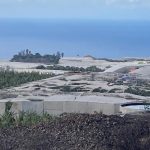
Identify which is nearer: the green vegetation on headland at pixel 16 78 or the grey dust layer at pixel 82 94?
the grey dust layer at pixel 82 94

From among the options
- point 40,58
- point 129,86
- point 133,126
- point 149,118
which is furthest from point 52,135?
point 40,58

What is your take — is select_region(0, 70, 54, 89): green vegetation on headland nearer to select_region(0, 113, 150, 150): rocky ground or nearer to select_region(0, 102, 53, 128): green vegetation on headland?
select_region(0, 102, 53, 128): green vegetation on headland

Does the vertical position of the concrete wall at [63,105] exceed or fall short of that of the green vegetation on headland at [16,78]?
it falls short

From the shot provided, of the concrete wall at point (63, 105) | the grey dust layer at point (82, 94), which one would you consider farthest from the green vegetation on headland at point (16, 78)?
the concrete wall at point (63, 105)

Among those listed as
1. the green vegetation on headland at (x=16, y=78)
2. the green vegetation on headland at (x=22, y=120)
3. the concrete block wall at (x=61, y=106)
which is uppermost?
the green vegetation on headland at (x=16, y=78)

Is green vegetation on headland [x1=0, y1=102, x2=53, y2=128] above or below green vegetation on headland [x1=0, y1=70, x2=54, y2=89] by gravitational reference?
below

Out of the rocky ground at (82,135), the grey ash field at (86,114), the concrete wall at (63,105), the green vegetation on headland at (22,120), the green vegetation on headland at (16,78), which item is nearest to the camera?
the rocky ground at (82,135)

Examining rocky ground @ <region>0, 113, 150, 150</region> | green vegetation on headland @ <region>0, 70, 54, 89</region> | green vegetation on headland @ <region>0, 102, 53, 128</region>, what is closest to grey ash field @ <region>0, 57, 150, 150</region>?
rocky ground @ <region>0, 113, 150, 150</region>

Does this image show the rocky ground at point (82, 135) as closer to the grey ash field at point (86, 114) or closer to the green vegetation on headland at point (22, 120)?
the grey ash field at point (86, 114)

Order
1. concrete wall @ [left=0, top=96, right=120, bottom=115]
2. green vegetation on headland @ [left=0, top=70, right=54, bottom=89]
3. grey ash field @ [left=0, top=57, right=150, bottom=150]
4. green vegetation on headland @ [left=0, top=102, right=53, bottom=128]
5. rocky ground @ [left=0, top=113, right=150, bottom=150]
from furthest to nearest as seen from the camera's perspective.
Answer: green vegetation on headland @ [left=0, top=70, right=54, bottom=89] → concrete wall @ [left=0, top=96, right=120, bottom=115] → green vegetation on headland @ [left=0, top=102, right=53, bottom=128] → grey ash field @ [left=0, top=57, right=150, bottom=150] → rocky ground @ [left=0, top=113, right=150, bottom=150]

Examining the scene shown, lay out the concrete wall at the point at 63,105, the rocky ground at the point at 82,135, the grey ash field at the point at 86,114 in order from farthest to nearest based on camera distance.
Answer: the concrete wall at the point at 63,105, the grey ash field at the point at 86,114, the rocky ground at the point at 82,135
